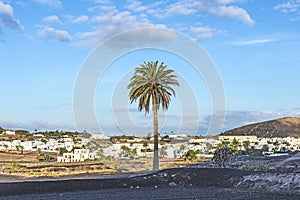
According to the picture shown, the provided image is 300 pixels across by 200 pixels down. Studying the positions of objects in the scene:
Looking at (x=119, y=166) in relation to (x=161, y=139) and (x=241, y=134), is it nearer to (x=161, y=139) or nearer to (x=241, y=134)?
(x=161, y=139)

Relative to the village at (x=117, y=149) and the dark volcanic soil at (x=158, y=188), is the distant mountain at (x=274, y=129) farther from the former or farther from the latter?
the dark volcanic soil at (x=158, y=188)

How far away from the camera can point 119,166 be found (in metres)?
49.4

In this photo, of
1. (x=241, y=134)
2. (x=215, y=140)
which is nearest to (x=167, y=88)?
(x=215, y=140)

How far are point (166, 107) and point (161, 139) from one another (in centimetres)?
4541

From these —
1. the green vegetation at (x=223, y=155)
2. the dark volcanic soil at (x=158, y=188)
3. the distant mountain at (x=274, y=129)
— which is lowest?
the dark volcanic soil at (x=158, y=188)

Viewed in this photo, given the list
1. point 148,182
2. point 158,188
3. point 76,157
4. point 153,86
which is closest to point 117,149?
point 76,157

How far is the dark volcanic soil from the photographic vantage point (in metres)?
19.4

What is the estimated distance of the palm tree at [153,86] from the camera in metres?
38.3

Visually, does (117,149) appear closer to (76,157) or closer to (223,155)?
(76,157)

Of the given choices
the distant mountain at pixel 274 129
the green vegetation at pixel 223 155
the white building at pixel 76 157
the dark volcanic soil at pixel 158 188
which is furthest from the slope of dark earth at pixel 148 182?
the distant mountain at pixel 274 129

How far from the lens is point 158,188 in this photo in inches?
932

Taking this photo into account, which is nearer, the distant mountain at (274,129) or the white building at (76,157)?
the white building at (76,157)

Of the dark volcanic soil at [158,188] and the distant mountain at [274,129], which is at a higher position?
the distant mountain at [274,129]

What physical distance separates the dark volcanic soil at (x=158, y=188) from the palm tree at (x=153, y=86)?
34.2ft
